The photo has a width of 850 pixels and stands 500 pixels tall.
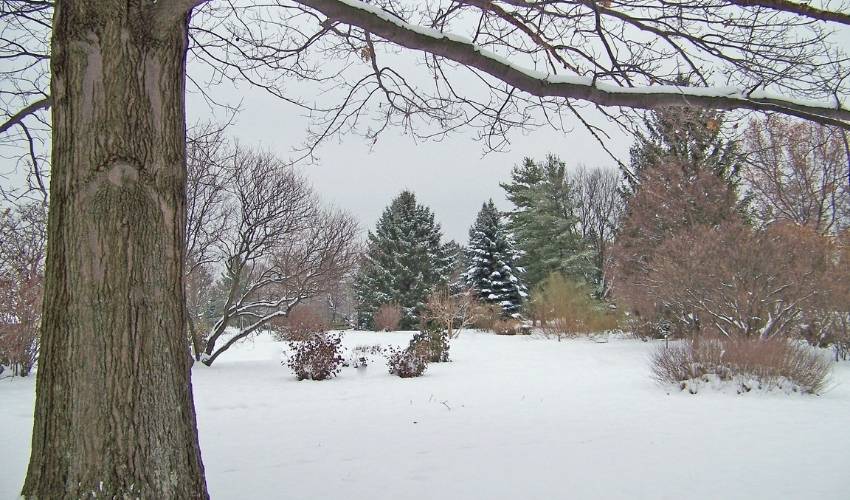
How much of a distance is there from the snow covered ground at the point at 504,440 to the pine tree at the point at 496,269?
22.5 metres

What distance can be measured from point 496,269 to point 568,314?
11278 millimetres

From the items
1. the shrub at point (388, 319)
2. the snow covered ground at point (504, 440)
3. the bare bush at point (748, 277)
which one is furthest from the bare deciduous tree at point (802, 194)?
the shrub at point (388, 319)

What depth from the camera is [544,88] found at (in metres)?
3.42

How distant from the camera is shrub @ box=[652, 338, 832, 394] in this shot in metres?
7.70

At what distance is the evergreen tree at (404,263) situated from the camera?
33438mm

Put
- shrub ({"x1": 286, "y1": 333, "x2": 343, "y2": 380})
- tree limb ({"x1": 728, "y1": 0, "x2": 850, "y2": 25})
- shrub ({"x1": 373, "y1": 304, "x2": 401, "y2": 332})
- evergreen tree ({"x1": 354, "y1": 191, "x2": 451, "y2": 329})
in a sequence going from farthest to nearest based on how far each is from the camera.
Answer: evergreen tree ({"x1": 354, "y1": 191, "x2": 451, "y2": 329})
shrub ({"x1": 373, "y1": 304, "x2": 401, "y2": 332})
shrub ({"x1": 286, "y1": 333, "x2": 343, "y2": 380})
tree limb ({"x1": 728, "y1": 0, "x2": 850, "y2": 25})

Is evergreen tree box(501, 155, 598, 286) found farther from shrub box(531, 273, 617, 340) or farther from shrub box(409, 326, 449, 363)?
shrub box(409, 326, 449, 363)

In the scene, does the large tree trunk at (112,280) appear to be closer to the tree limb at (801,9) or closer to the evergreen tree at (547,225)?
the tree limb at (801,9)

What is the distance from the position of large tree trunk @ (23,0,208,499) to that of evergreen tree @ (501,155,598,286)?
88.7ft

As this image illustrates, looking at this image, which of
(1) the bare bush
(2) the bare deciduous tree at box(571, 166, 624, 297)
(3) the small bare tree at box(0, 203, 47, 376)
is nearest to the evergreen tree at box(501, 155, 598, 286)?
(2) the bare deciduous tree at box(571, 166, 624, 297)

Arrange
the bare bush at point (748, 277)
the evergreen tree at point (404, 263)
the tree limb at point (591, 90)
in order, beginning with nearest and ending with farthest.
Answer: the tree limb at point (591, 90), the bare bush at point (748, 277), the evergreen tree at point (404, 263)

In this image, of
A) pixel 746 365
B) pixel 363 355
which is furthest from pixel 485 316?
pixel 746 365

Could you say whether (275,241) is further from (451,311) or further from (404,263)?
(404,263)

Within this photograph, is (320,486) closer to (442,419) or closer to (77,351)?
(77,351)
